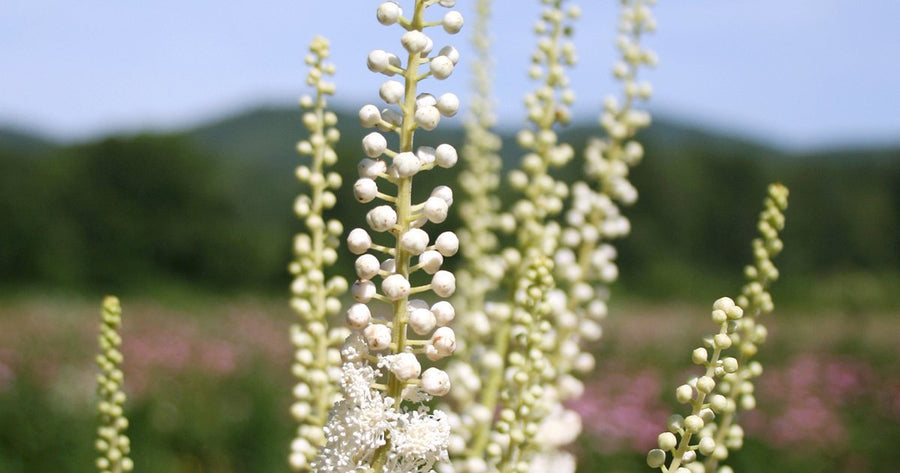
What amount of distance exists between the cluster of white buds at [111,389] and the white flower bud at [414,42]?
711mm

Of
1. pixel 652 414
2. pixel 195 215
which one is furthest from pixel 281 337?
pixel 195 215

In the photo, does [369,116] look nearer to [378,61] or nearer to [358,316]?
[378,61]

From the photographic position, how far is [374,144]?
120 centimetres

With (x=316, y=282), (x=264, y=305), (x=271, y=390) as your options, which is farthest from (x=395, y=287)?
(x=264, y=305)

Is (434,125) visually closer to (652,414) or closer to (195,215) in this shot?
(652,414)

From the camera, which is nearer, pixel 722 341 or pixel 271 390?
pixel 722 341

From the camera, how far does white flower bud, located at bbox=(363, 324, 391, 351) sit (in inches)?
45.8

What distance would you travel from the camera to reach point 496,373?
2.17 metres

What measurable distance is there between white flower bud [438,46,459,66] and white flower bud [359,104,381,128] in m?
0.13

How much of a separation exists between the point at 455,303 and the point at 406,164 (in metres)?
2.03

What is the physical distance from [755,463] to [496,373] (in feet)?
11.4

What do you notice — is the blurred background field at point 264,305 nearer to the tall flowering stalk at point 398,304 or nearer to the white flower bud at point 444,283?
the tall flowering stalk at point 398,304

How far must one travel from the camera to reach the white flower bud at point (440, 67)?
4.08ft

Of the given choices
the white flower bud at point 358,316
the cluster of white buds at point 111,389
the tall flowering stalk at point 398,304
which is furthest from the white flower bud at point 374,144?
the cluster of white buds at point 111,389
